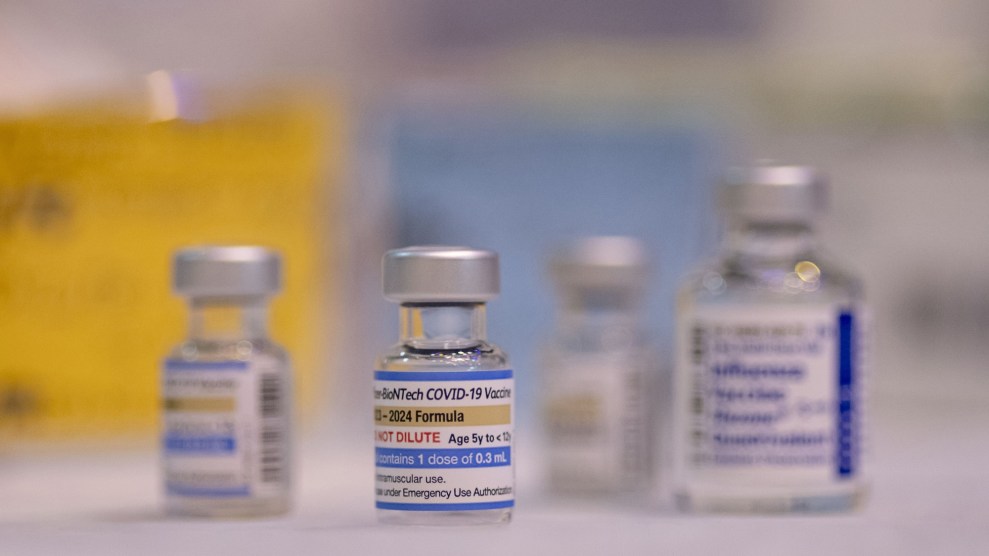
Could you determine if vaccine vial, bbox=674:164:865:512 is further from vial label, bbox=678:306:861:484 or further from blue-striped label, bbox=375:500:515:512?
blue-striped label, bbox=375:500:515:512

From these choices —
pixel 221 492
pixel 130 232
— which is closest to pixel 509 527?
pixel 221 492

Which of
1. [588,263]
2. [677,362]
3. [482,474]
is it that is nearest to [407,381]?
[482,474]

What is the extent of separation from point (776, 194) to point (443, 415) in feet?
0.69

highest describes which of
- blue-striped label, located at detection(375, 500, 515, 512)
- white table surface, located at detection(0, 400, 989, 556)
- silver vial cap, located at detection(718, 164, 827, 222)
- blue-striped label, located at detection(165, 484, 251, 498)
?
silver vial cap, located at detection(718, 164, 827, 222)

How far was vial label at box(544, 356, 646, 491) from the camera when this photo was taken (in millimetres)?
813

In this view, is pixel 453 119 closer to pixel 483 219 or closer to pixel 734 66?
pixel 483 219

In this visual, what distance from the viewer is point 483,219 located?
3.73 feet

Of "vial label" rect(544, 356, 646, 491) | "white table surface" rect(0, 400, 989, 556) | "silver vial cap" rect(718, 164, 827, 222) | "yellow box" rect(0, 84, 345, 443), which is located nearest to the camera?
"white table surface" rect(0, 400, 989, 556)

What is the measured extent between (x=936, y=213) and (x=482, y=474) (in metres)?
0.73

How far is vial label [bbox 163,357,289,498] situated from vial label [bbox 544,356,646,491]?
214 mm

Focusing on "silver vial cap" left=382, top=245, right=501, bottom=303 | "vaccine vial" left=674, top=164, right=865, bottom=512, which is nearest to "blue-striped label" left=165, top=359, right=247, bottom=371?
"silver vial cap" left=382, top=245, right=501, bottom=303

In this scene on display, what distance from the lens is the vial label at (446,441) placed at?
591 millimetres

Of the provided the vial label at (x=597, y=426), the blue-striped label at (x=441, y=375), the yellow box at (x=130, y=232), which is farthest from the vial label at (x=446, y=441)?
the yellow box at (x=130, y=232)

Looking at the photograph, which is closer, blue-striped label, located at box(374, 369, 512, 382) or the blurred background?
blue-striped label, located at box(374, 369, 512, 382)
